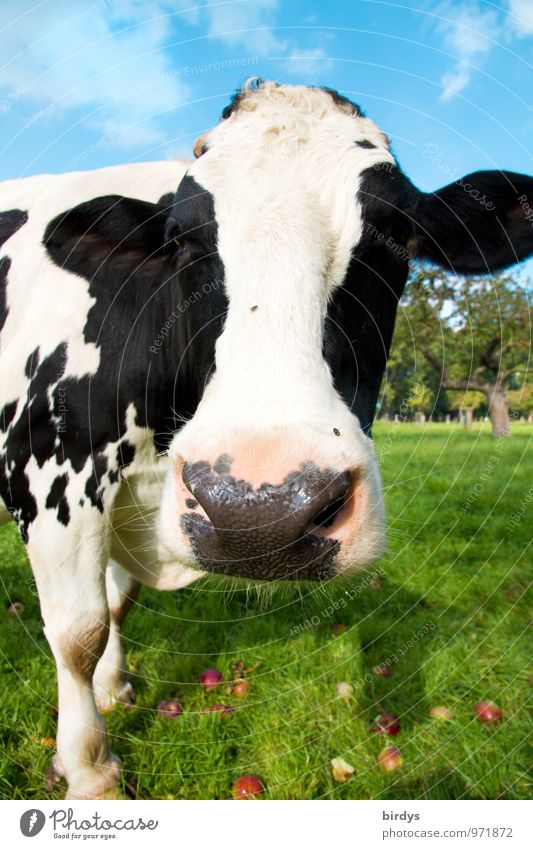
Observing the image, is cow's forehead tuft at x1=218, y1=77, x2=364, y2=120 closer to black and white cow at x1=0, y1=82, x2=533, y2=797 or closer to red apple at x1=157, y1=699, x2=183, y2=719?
black and white cow at x1=0, y1=82, x2=533, y2=797

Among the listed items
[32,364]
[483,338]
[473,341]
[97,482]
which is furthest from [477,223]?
[483,338]

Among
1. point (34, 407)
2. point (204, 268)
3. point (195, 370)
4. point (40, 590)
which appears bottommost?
point (40, 590)

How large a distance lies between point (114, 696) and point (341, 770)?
1.56m

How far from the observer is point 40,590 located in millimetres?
3275

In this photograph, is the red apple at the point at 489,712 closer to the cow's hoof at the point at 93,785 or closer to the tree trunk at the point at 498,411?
the cow's hoof at the point at 93,785

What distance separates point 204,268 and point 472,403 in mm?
31796

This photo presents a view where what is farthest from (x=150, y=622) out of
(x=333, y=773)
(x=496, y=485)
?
(x=496, y=485)

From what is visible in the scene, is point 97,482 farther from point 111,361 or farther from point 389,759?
point 389,759

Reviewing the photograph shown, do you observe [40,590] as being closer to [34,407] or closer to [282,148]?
[34,407]

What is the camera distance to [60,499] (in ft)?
10.6

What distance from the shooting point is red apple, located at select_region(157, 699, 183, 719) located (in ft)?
12.2

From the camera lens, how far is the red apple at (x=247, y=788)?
308 cm

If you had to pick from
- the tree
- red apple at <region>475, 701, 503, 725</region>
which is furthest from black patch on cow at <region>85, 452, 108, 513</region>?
the tree

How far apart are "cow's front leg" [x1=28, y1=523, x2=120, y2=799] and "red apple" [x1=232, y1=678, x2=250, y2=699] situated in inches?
34.9
